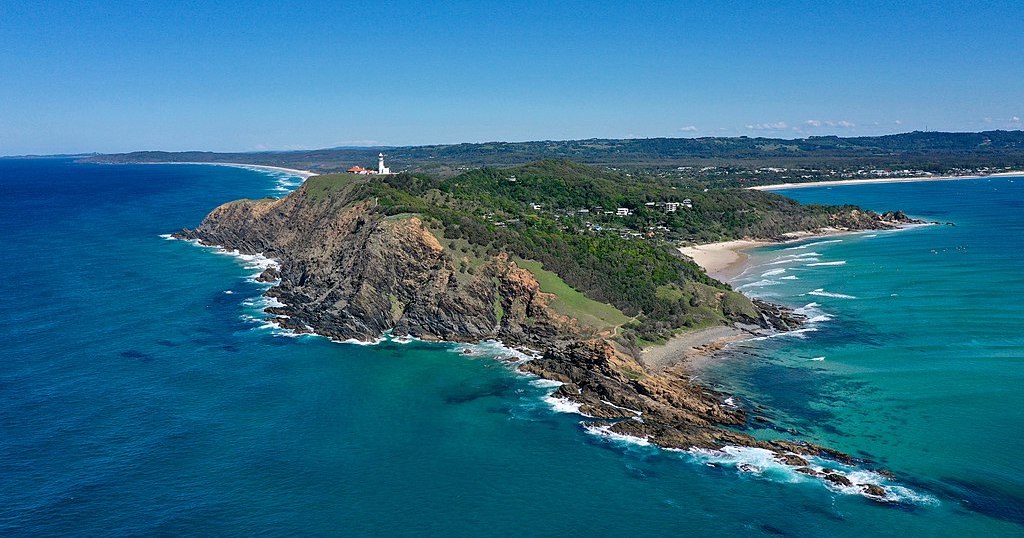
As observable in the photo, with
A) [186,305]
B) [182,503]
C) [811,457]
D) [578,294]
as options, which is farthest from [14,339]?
[811,457]

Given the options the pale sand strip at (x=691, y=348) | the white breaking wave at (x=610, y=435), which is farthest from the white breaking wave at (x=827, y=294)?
the white breaking wave at (x=610, y=435)

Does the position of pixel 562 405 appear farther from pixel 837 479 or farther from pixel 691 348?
pixel 837 479

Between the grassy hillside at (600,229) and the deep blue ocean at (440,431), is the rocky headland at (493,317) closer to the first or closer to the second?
the grassy hillside at (600,229)

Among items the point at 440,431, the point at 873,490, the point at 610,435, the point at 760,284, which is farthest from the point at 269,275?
the point at 873,490

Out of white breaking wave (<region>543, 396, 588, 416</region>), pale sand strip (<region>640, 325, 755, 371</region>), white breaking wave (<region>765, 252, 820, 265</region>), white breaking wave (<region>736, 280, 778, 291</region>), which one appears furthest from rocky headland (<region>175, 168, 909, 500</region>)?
white breaking wave (<region>765, 252, 820, 265</region>)

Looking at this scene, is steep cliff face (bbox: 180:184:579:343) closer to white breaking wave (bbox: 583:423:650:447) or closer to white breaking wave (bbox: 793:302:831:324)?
white breaking wave (bbox: 583:423:650:447)

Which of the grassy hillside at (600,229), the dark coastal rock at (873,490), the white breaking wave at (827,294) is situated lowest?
the dark coastal rock at (873,490)
